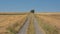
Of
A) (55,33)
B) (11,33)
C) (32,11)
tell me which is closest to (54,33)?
(55,33)

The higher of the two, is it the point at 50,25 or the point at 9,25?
the point at 9,25

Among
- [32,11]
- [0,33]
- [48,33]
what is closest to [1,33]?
[0,33]

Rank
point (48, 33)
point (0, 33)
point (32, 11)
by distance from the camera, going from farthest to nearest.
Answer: point (32, 11)
point (48, 33)
point (0, 33)

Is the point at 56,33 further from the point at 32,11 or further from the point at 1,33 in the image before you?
the point at 32,11

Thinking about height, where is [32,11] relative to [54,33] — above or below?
below

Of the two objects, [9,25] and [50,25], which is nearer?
[9,25]

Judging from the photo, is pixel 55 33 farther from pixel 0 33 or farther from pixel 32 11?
pixel 32 11

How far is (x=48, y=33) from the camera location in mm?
21453

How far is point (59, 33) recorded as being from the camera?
68.1 feet

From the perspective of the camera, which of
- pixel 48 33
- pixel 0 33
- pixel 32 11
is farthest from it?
pixel 32 11

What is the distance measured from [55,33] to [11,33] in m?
4.53

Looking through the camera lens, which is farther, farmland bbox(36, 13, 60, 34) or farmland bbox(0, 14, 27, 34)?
farmland bbox(36, 13, 60, 34)

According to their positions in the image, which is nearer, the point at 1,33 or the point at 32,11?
the point at 1,33

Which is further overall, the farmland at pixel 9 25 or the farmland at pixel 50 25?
the farmland at pixel 50 25
